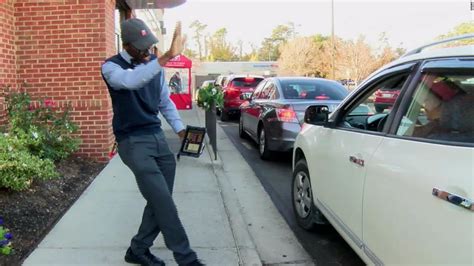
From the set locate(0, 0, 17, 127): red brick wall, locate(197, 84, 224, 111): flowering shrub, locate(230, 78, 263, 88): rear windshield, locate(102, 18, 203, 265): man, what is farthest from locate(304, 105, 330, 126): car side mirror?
locate(230, 78, 263, 88): rear windshield

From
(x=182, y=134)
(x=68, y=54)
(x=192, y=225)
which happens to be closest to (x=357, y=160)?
(x=182, y=134)

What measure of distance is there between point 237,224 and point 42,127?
3.00 m

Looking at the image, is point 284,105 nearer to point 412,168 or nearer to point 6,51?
point 6,51

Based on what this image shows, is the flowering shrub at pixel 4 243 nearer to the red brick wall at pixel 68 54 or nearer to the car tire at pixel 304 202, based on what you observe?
the car tire at pixel 304 202

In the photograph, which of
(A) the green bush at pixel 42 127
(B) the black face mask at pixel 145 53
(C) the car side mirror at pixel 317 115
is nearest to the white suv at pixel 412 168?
(C) the car side mirror at pixel 317 115

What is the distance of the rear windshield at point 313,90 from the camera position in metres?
8.30

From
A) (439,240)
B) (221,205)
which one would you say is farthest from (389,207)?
(221,205)


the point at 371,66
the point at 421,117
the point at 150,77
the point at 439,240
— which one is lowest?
the point at 439,240

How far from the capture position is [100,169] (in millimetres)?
6887

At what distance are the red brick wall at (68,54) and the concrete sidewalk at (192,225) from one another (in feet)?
3.01

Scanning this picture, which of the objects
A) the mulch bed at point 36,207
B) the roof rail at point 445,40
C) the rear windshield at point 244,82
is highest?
the rear windshield at point 244,82

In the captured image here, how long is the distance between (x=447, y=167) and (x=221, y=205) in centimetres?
340

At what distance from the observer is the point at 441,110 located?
108 inches

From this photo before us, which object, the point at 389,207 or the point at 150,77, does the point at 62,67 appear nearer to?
the point at 150,77
